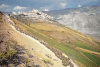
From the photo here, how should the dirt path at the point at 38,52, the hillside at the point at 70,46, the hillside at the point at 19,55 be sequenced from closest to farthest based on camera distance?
the hillside at the point at 19,55, the dirt path at the point at 38,52, the hillside at the point at 70,46

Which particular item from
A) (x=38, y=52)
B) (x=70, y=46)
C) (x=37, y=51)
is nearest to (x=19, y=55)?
(x=38, y=52)

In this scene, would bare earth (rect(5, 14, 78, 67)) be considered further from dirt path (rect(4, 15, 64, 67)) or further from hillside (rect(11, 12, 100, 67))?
hillside (rect(11, 12, 100, 67))

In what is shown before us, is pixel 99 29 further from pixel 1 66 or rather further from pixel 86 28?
pixel 1 66

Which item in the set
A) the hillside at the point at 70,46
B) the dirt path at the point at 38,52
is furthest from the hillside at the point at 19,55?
the hillside at the point at 70,46

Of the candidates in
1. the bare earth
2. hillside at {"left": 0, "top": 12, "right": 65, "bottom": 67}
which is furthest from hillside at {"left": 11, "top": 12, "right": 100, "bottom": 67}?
hillside at {"left": 0, "top": 12, "right": 65, "bottom": 67}

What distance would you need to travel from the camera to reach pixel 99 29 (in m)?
154

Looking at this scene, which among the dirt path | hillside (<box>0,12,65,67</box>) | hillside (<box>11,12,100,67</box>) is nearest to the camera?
hillside (<box>0,12,65,67</box>)

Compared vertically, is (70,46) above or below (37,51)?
below

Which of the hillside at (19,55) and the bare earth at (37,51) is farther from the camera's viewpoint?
the bare earth at (37,51)

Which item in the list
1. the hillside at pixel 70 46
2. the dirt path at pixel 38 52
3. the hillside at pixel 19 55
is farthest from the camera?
the hillside at pixel 70 46

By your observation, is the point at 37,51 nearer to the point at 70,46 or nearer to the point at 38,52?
the point at 38,52

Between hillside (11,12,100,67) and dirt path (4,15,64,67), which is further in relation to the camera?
hillside (11,12,100,67)

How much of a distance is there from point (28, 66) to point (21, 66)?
2.80ft

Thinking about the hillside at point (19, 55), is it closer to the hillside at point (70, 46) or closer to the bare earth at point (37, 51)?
the bare earth at point (37, 51)
